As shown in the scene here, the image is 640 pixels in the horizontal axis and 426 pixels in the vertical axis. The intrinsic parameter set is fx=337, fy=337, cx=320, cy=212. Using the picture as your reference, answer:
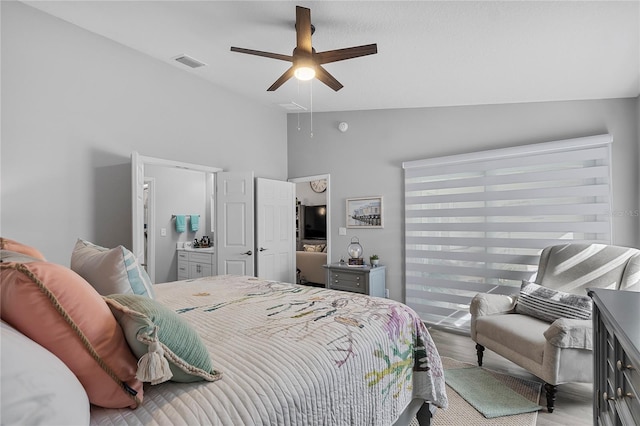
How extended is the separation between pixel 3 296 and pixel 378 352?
52.6 inches

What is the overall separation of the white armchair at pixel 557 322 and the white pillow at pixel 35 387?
104 inches

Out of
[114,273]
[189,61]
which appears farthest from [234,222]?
[114,273]

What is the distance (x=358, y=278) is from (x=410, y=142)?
189 centimetres

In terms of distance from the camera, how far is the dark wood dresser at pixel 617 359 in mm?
1031

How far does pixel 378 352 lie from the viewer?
5.07 feet

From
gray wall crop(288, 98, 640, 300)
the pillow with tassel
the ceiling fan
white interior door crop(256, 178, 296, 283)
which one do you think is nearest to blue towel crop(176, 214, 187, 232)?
white interior door crop(256, 178, 296, 283)

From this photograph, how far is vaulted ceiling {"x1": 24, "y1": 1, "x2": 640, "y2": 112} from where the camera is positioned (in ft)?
7.61

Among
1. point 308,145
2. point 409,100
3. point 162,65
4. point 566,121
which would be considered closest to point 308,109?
point 308,145

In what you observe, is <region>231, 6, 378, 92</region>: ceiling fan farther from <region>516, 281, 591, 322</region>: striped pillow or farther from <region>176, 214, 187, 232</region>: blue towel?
<region>176, 214, 187, 232</region>: blue towel

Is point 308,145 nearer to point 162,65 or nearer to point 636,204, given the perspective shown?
point 162,65

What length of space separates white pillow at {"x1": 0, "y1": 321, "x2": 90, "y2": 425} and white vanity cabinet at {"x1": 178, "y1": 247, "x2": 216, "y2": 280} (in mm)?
4061

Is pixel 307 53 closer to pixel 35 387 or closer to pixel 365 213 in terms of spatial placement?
pixel 35 387

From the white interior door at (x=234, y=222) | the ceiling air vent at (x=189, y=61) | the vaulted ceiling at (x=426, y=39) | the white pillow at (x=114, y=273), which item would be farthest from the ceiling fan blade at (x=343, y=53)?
the white interior door at (x=234, y=222)

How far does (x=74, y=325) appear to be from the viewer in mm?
828
